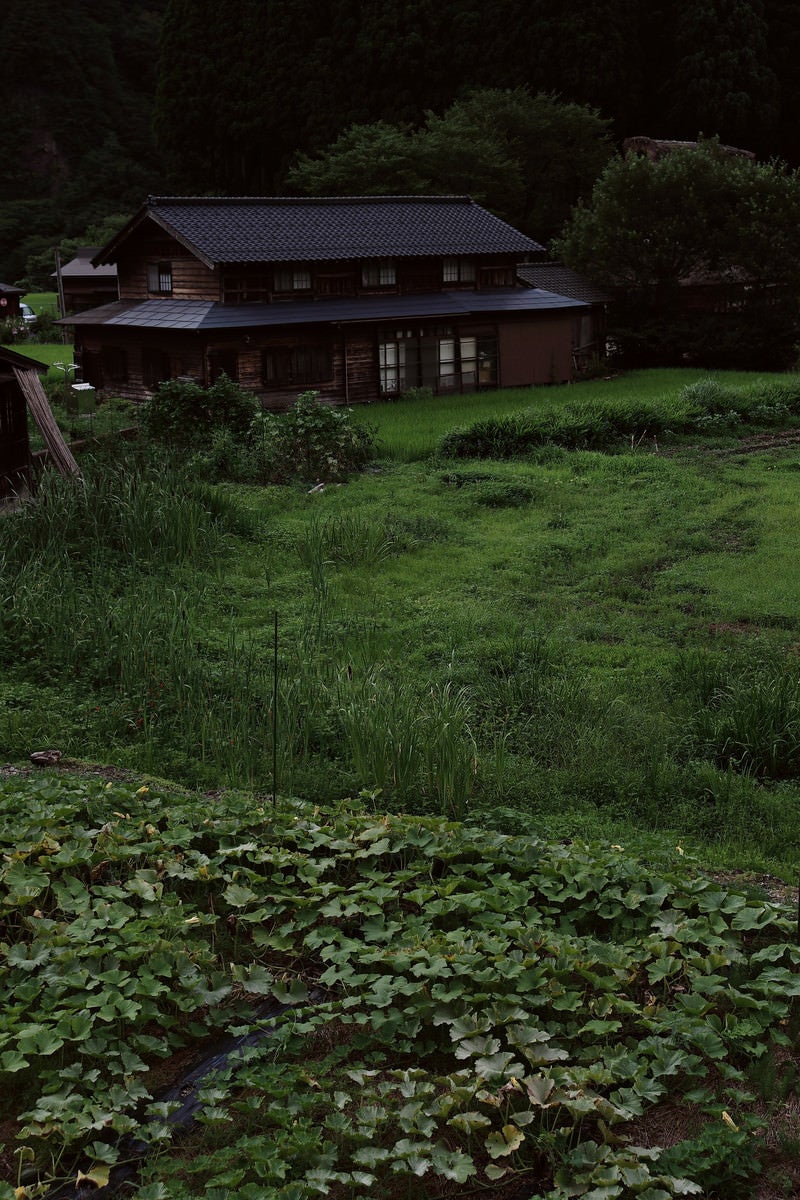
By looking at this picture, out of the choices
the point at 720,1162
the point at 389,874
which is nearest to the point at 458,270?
the point at 389,874

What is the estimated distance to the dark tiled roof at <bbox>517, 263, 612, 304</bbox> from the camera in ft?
116

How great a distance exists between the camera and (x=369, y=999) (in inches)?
209

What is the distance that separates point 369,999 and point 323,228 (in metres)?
27.6

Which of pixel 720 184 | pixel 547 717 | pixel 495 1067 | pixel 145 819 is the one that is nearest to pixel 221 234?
pixel 720 184

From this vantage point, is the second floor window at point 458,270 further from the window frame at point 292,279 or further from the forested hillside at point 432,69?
the forested hillside at point 432,69

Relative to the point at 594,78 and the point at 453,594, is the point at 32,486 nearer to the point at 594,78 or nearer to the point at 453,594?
the point at 453,594

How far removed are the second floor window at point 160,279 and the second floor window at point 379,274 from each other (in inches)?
196

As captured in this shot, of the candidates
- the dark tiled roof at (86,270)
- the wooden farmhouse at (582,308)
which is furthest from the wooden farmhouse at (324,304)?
the dark tiled roof at (86,270)

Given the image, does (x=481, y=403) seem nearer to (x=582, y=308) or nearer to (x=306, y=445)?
(x=582, y=308)

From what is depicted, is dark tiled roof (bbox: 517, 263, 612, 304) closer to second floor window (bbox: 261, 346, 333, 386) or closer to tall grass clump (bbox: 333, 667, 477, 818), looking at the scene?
second floor window (bbox: 261, 346, 333, 386)

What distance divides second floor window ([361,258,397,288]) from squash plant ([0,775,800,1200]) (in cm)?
2555

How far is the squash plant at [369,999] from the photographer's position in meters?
4.48

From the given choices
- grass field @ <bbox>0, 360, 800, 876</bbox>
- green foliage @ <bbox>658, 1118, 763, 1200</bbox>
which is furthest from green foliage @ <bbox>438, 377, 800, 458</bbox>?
green foliage @ <bbox>658, 1118, 763, 1200</bbox>

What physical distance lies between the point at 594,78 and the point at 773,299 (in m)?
18.8
